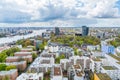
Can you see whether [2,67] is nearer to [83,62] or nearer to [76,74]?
[76,74]

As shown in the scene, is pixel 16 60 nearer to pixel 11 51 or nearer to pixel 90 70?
pixel 11 51

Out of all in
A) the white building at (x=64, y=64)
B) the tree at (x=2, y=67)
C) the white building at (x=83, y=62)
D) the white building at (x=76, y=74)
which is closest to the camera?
the white building at (x=76, y=74)

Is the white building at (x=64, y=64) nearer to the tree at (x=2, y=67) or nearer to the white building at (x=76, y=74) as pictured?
the white building at (x=76, y=74)

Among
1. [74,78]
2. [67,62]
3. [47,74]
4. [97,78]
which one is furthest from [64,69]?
[97,78]

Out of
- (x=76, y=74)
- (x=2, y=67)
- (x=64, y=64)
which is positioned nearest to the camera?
(x=76, y=74)

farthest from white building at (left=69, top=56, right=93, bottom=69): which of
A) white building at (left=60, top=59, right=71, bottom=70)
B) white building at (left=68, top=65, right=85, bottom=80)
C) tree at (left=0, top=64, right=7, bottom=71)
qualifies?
tree at (left=0, top=64, right=7, bottom=71)

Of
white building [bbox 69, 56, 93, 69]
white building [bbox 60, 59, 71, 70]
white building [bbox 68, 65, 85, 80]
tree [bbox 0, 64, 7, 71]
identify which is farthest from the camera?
white building [bbox 69, 56, 93, 69]

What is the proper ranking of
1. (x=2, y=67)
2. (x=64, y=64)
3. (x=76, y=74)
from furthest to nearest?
1. (x=64, y=64)
2. (x=2, y=67)
3. (x=76, y=74)

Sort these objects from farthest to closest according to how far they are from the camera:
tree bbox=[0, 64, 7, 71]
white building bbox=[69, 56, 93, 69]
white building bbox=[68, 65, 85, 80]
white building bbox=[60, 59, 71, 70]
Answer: white building bbox=[69, 56, 93, 69]
white building bbox=[60, 59, 71, 70]
tree bbox=[0, 64, 7, 71]
white building bbox=[68, 65, 85, 80]

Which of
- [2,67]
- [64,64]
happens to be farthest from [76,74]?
[2,67]

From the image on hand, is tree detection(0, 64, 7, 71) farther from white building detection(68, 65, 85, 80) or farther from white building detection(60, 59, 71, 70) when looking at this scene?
white building detection(68, 65, 85, 80)

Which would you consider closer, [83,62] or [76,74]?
[76,74]

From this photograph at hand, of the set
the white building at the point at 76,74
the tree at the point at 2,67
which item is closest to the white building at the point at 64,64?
the white building at the point at 76,74
